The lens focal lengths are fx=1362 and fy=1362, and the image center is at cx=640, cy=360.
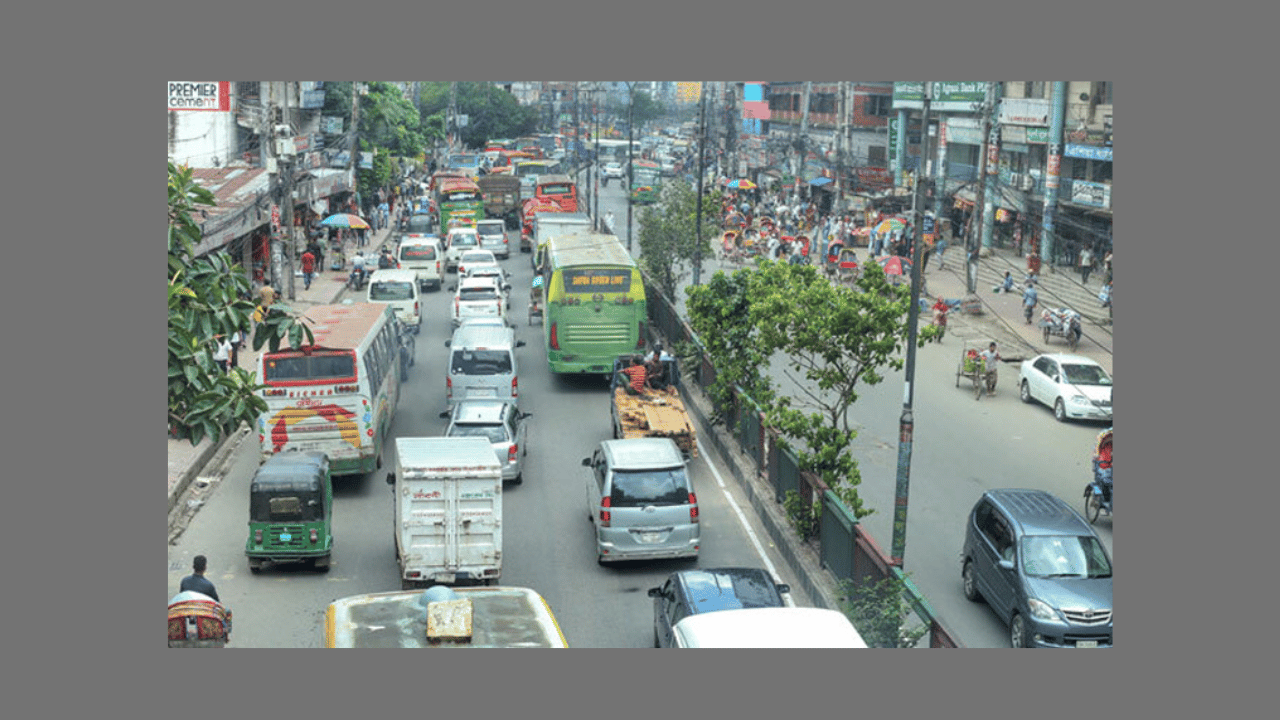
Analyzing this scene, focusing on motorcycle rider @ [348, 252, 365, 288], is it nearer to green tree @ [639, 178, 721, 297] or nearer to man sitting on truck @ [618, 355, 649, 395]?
green tree @ [639, 178, 721, 297]

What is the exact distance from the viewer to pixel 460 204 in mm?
61750

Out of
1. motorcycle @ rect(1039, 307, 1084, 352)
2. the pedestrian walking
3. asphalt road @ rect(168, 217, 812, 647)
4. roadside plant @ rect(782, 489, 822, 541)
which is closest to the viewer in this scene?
the pedestrian walking

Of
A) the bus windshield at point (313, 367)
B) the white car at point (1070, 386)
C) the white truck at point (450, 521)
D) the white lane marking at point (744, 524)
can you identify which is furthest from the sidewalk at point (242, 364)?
the white car at point (1070, 386)

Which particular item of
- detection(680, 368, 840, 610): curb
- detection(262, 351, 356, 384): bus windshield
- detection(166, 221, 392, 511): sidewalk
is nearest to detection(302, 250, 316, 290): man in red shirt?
detection(166, 221, 392, 511): sidewalk

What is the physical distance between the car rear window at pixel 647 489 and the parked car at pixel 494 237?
37081 mm

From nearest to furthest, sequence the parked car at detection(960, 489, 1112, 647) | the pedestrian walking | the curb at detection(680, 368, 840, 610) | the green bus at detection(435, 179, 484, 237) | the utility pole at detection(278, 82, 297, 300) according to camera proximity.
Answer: the pedestrian walking < the parked car at detection(960, 489, 1112, 647) < the curb at detection(680, 368, 840, 610) < the utility pole at detection(278, 82, 297, 300) < the green bus at detection(435, 179, 484, 237)

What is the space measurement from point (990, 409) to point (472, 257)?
20.8 metres

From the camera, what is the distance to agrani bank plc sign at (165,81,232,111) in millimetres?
36125

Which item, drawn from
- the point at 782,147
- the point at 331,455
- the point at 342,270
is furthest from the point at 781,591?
the point at 782,147

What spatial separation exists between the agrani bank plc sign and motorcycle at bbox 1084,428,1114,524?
24.6 metres

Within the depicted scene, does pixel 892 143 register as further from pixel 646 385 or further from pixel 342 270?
pixel 646 385

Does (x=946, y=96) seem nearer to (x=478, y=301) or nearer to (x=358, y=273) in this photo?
(x=358, y=273)

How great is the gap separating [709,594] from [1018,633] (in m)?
3.93

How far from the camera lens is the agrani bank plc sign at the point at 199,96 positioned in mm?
36125
